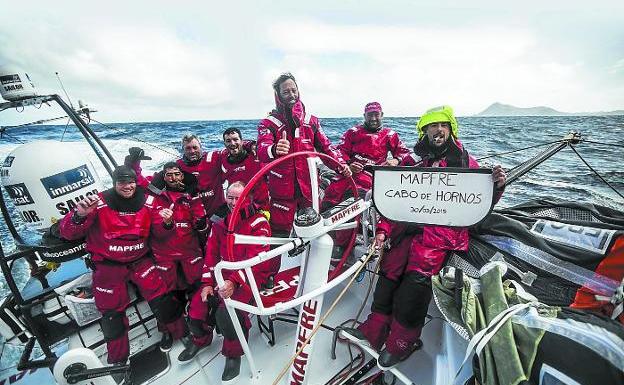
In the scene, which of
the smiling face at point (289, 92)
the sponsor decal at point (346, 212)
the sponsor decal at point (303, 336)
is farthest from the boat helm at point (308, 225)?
the smiling face at point (289, 92)

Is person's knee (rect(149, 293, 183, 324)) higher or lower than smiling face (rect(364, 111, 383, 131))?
lower

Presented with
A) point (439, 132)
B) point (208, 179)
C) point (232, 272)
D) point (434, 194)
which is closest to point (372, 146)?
point (439, 132)

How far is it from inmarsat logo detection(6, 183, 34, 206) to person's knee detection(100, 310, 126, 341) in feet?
4.35

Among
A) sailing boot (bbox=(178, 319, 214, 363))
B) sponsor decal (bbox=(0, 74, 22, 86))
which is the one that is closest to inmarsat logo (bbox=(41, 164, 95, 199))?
sponsor decal (bbox=(0, 74, 22, 86))

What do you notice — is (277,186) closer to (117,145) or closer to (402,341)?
(402,341)

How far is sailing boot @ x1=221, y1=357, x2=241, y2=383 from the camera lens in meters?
2.23

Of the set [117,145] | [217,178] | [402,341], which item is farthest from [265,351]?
[117,145]

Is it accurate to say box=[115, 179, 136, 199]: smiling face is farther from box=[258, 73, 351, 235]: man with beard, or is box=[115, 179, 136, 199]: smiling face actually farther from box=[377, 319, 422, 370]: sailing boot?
box=[377, 319, 422, 370]: sailing boot

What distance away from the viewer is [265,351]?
251 centimetres

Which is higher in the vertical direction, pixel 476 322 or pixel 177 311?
pixel 476 322

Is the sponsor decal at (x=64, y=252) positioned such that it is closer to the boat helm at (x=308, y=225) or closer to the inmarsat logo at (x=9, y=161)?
the inmarsat logo at (x=9, y=161)

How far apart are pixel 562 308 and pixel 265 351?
212 centimetres

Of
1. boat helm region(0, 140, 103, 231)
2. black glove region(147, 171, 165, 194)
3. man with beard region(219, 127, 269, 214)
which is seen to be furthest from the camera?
man with beard region(219, 127, 269, 214)

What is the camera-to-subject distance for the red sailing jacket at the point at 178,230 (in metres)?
2.69
